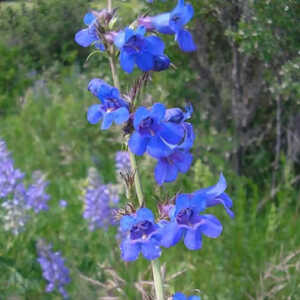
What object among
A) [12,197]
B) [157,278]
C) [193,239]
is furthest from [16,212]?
[193,239]

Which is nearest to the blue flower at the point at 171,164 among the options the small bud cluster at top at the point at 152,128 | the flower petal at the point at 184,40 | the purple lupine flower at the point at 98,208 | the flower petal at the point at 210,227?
the small bud cluster at top at the point at 152,128

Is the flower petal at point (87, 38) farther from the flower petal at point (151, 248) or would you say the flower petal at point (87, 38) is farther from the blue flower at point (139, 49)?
the flower petal at point (151, 248)

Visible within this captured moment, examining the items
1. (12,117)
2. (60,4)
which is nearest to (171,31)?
(60,4)

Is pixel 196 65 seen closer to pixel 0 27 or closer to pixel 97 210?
pixel 97 210

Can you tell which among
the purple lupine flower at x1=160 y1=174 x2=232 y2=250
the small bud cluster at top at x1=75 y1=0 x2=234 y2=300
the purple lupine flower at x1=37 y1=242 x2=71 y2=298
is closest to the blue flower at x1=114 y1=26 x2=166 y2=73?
the small bud cluster at top at x1=75 y1=0 x2=234 y2=300

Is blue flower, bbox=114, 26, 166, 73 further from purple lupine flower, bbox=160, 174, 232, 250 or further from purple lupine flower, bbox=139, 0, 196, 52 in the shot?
purple lupine flower, bbox=160, 174, 232, 250
